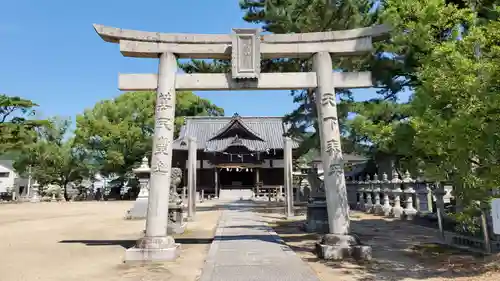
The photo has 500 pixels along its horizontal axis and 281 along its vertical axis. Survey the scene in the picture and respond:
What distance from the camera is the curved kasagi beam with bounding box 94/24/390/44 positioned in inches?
305

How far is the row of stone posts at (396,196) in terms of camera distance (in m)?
13.8

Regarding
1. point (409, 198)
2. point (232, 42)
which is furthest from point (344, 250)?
point (409, 198)

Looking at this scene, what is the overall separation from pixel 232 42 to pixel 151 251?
4969 millimetres

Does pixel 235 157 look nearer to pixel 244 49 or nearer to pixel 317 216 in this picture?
pixel 317 216

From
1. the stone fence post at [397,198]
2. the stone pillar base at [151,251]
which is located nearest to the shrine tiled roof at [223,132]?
the stone fence post at [397,198]

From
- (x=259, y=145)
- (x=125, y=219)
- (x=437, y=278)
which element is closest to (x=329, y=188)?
(x=437, y=278)

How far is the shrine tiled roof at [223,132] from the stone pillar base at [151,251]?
86.7ft

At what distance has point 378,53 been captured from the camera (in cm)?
1000

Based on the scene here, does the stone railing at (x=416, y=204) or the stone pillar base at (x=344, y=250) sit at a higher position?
the stone railing at (x=416, y=204)

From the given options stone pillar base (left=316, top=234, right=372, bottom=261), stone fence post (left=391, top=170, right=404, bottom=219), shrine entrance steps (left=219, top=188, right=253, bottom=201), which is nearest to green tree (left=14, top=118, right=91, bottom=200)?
shrine entrance steps (left=219, top=188, right=253, bottom=201)

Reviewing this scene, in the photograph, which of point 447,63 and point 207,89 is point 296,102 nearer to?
point 207,89

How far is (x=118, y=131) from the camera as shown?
116 feet

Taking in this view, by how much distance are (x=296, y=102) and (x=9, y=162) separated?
58.5 meters

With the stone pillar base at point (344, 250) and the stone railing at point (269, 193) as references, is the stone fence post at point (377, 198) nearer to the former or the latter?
the stone railing at point (269, 193)
